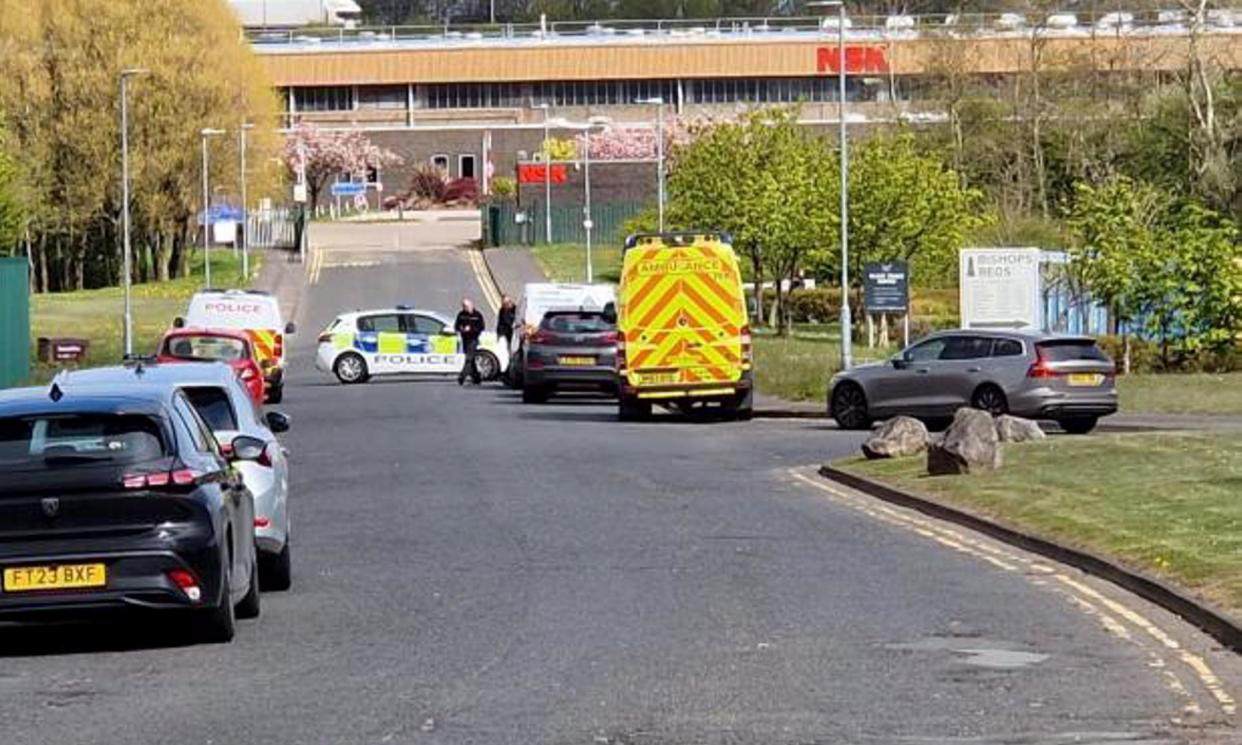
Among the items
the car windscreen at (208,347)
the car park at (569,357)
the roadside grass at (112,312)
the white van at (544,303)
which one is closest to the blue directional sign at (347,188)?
the roadside grass at (112,312)

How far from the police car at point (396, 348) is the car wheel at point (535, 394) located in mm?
8184

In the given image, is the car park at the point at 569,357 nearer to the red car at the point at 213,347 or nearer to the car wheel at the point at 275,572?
the red car at the point at 213,347

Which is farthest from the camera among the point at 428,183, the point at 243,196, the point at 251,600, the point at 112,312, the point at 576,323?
the point at 428,183

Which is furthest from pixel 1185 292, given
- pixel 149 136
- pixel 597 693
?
pixel 149 136

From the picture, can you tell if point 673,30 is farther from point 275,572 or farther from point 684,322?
point 275,572

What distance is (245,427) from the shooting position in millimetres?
17734

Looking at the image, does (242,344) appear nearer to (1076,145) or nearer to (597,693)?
(597,693)

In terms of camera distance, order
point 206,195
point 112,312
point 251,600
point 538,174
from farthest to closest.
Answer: point 538,174 < point 206,195 < point 112,312 < point 251,600

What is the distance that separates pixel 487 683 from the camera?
12.4 m

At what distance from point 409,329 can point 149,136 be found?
129 ft

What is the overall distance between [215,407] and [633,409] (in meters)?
21.0

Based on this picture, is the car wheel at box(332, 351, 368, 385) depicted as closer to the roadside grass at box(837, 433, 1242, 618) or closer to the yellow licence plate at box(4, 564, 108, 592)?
the roadside grass at box(837, 433, 1242, 618)

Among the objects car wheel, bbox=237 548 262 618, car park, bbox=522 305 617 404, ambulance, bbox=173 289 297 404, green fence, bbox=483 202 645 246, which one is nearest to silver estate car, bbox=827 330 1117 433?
car park, bbox=522 305 617 404

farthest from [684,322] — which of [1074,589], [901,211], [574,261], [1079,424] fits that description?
[574,261]
